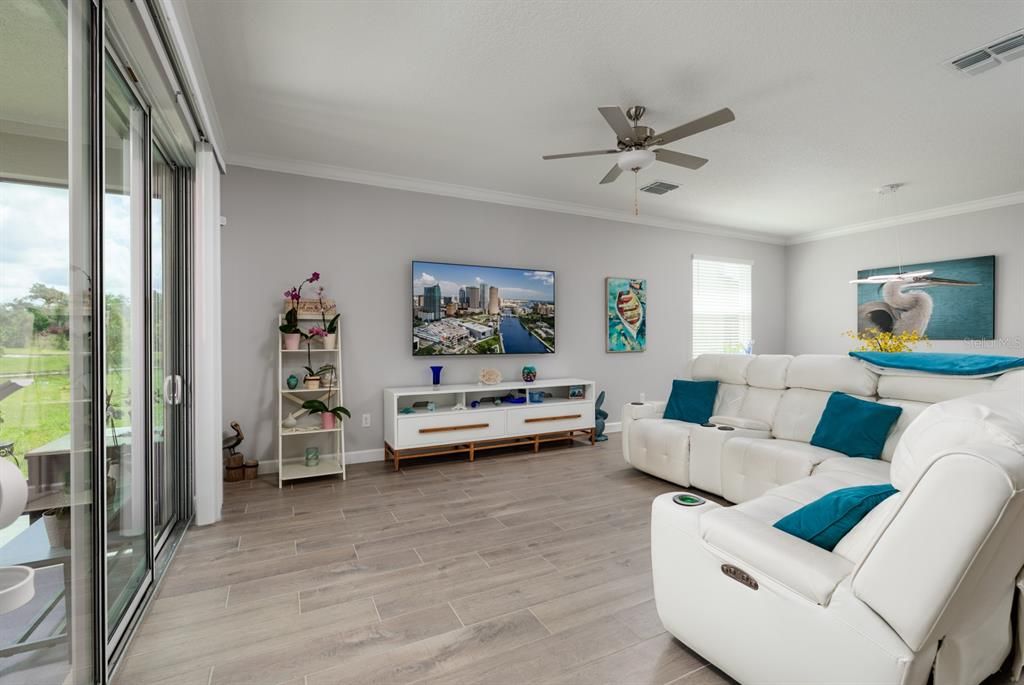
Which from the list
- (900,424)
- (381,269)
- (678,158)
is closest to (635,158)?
(678,158)

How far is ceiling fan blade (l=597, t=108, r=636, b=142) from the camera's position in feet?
8.38

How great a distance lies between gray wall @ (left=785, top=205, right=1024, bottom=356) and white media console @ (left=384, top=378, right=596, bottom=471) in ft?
12.5

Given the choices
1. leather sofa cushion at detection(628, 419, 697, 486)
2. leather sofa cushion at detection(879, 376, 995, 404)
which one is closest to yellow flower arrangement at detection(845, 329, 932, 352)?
leather sofa cushion at detection(879, 376, 995, 404)

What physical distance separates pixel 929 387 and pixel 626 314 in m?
3.22

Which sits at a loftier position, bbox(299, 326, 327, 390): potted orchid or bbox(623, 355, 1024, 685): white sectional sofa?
bbox(299, 326, 327, 390): potted orchid

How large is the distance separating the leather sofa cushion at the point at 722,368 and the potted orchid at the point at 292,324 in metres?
3.32

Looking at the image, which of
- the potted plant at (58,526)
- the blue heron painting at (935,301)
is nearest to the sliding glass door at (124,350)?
the potted plant at (58,526)

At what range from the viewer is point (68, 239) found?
1348 mm

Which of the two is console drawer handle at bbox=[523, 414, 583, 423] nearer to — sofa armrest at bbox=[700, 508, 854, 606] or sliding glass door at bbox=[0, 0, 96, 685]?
sofa armrest at bbox=[700, 508, 854, 606]

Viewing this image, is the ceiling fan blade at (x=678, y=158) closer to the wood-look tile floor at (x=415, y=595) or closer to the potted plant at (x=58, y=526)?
the wood-look tile floor at (x=415, y=595)

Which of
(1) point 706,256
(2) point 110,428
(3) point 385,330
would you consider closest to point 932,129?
(1) point 706,256

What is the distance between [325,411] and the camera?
12.8ft

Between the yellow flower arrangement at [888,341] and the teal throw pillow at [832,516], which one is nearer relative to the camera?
the teal throw pillow at [832,516]

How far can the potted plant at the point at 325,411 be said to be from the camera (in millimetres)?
3863
